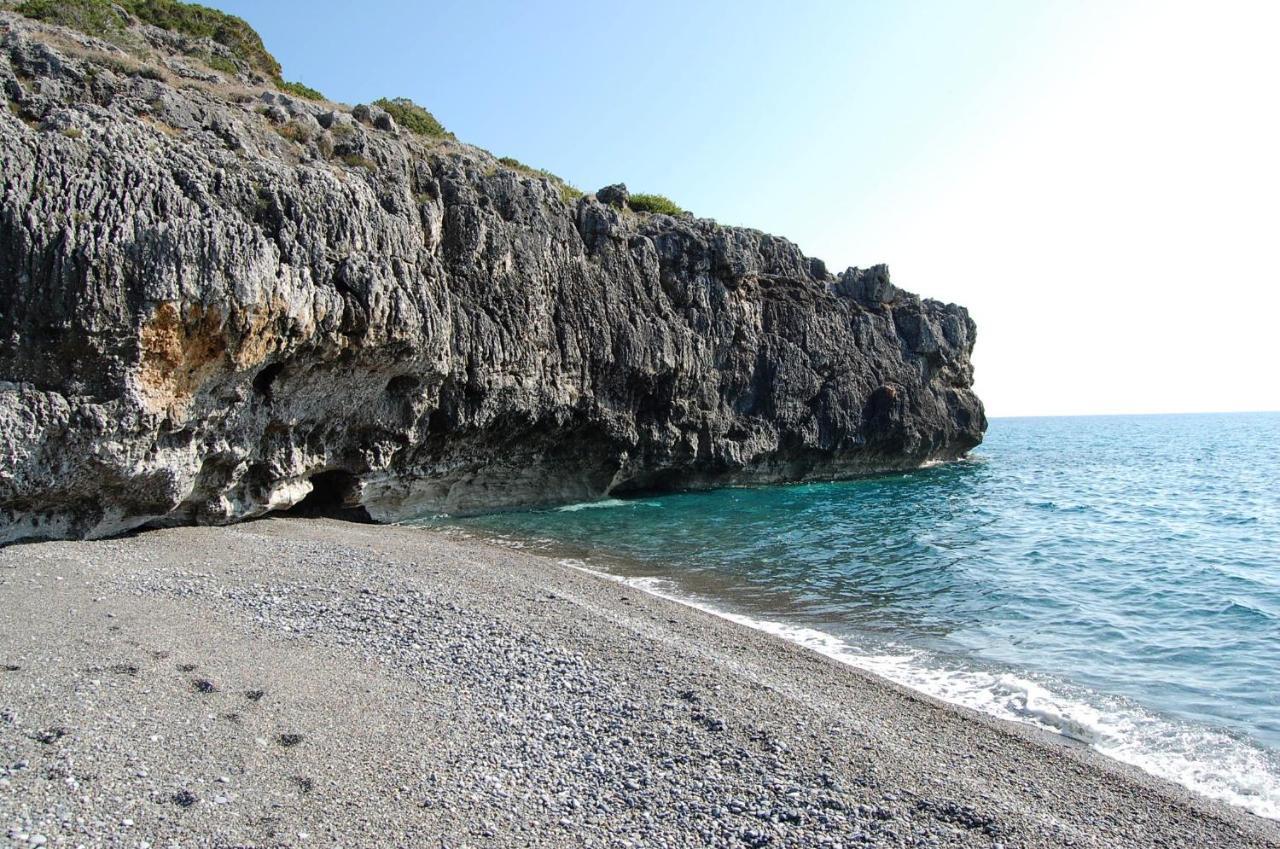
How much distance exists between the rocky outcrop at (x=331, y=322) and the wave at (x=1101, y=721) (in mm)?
16884

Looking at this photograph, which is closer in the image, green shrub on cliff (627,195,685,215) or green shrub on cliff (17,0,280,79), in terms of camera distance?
green shrub on cliff (17,0,280,79)

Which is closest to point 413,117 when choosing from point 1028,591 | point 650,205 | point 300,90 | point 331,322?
point 300,90

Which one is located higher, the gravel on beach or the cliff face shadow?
the cliff face shadow

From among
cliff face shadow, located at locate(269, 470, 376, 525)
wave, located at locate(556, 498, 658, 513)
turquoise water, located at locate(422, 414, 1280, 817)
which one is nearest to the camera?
turquoise water, located at locate(422, 414, 1280, 817)

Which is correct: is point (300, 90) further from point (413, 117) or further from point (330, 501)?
point (330, 501)

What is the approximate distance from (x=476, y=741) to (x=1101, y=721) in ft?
32.5

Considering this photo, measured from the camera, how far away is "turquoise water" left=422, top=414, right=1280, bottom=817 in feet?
38.8

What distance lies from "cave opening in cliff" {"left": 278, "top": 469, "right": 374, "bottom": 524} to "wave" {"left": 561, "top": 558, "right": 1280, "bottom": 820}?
1978 centimetres

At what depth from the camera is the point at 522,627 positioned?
13672mm

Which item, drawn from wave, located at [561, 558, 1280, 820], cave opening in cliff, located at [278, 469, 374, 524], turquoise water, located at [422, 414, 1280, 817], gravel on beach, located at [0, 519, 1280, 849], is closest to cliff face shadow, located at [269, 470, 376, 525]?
cave opening in cliff, located at [278, 469, 374, 524]

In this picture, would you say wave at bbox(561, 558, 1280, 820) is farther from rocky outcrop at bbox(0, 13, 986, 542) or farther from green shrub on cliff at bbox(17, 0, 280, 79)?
green shrub on cliff at bbox(17, 0, 280, 79)

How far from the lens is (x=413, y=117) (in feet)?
132

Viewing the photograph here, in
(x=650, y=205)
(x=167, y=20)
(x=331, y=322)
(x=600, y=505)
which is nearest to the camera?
(x=331, y=322)

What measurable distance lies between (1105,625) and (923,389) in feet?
130
